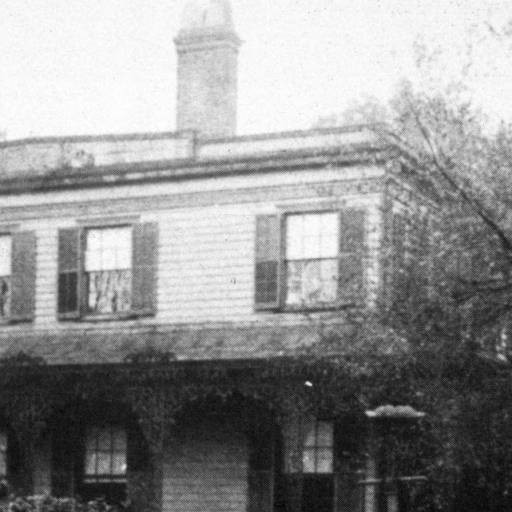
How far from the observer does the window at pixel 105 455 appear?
27.1 m

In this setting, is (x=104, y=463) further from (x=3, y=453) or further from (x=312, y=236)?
(x=312, y=236)

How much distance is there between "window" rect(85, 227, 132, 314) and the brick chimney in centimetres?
369

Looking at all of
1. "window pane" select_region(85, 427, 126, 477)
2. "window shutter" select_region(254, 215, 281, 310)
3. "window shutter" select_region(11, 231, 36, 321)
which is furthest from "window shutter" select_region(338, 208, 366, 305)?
"window shutter" select_region(11, 231, 36, 321)

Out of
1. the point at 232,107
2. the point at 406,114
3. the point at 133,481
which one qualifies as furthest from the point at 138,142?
the point at 406,114

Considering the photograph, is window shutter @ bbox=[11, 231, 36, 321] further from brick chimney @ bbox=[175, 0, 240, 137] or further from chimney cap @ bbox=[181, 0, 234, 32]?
chimney cap @ bbox=[181, 0, 234, 32]

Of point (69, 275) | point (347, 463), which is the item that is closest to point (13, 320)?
A: point (69, 275)

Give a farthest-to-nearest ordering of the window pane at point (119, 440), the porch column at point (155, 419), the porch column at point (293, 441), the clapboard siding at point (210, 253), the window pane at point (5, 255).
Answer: the window pane at point (5, 255)
the window pane at point (119, 440)
the clapboard siding at point (210, 253)
the porch column at point (155, 419)
the porch column at point (293, 441)

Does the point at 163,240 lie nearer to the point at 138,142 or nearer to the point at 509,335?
the point at 138,142

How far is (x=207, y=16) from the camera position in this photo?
1248 inches

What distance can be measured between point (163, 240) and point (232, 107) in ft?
15.3

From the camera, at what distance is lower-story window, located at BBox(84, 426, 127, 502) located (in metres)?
27.0

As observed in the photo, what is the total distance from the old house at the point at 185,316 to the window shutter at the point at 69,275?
0.03m

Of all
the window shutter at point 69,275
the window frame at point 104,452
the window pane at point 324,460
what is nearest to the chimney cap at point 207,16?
the window shutter at point 69,275

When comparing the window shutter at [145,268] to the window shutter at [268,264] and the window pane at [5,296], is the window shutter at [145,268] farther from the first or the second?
the window pane at [5,296]
